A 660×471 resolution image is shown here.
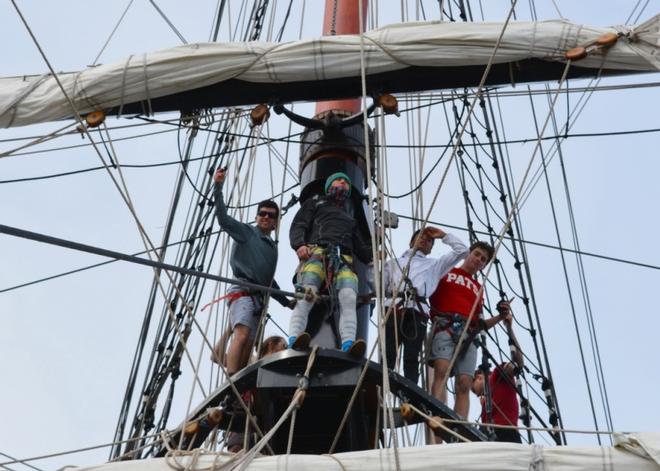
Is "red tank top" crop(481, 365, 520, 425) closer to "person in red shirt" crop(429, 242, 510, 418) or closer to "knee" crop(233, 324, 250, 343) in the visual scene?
"person in red shirt" crop(429, 242, 510, 418)

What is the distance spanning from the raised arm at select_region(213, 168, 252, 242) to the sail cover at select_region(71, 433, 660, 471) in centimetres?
138

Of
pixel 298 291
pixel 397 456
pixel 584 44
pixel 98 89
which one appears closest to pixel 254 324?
pixel 298 291

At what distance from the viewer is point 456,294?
20.4 feet

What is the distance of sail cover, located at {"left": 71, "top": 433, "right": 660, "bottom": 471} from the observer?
5051 millimetres

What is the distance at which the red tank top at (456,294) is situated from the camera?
6.20m

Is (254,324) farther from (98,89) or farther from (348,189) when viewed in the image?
(98,89)

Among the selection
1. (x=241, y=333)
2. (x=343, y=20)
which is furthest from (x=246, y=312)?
(x=343, y=20)

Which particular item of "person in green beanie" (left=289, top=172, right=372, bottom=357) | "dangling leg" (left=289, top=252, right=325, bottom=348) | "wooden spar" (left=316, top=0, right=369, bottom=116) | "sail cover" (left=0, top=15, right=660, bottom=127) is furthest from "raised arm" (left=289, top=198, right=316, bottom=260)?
"wooden spar" (left=316, top=0, right=369, bottom=116)

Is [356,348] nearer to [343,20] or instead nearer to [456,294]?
[456,294]

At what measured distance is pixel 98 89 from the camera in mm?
7312

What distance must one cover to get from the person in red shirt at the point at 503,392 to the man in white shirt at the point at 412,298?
19.1 inches

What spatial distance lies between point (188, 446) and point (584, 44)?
3.20m

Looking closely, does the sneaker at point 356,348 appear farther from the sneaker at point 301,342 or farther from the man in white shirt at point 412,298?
the man in white shirt at point 412,298

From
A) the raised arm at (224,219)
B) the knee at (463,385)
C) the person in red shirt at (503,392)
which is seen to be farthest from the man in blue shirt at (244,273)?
the person in red shirt at (503,392)
